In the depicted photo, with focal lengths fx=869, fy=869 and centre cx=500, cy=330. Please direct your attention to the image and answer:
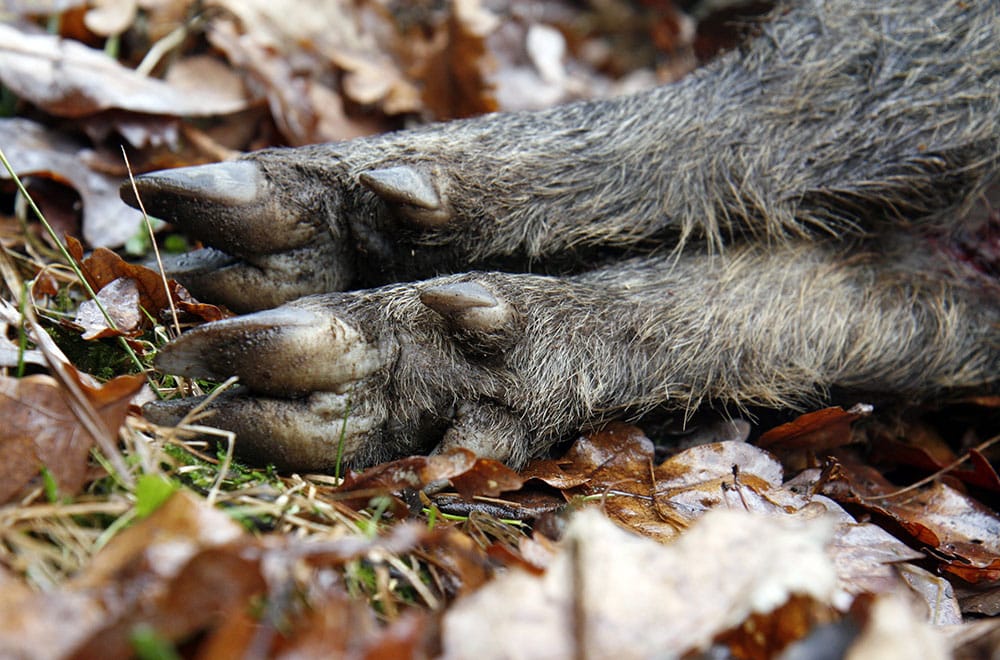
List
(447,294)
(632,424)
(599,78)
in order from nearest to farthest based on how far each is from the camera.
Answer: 1. (447,294)
2. (632,424)
3. (599,78)

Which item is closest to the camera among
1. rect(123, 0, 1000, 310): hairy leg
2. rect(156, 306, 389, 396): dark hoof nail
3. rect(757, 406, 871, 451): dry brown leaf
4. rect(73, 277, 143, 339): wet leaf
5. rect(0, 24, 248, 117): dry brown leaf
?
rect(156, 306, 389, 396): dark hoof nail

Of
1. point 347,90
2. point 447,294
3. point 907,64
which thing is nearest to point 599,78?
point 347,90

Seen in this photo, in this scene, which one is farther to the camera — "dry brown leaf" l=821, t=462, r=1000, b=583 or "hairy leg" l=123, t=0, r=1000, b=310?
"hairy leg" l=123, t=0, r=1000, b=310

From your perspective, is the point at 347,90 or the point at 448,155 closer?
the point at 448,155

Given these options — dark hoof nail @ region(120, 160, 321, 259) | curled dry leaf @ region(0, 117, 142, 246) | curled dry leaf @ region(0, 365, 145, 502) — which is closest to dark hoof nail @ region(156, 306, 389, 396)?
curled dry leaf @ region(0, 365, 145, 502)

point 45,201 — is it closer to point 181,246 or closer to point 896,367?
point 181,246

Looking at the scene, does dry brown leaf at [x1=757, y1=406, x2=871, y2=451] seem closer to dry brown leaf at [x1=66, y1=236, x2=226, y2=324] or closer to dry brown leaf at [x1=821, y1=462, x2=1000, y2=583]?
dry brown leaf at [x1=821, y1=462, x2=1000, y2=583]

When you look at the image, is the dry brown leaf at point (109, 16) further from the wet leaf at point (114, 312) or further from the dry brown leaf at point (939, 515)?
the dry brown leaf at point (939, 515)

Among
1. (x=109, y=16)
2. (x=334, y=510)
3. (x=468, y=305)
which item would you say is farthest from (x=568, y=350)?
(x=109, y=16)

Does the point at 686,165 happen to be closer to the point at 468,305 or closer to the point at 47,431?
the point at 468,305
